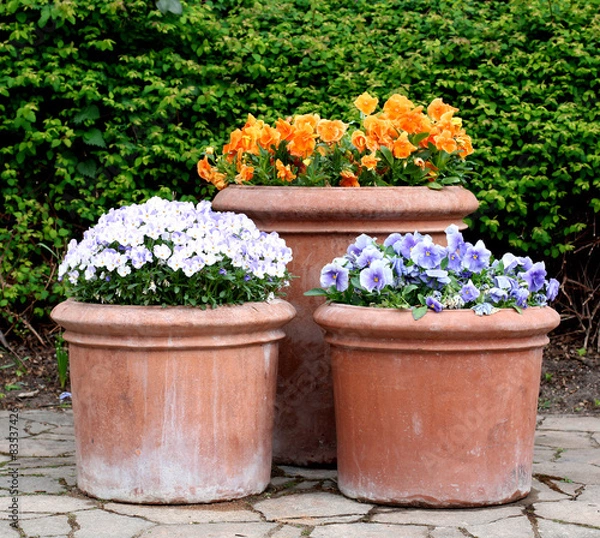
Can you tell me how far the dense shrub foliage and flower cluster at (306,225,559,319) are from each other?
183 cm

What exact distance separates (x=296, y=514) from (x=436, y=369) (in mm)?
620

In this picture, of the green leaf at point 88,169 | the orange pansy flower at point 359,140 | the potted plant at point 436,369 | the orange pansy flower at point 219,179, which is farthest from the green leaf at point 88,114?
the potted plant at point 436,369

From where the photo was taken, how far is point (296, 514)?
10.5ft

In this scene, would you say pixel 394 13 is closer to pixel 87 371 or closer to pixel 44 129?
pixel 44 129

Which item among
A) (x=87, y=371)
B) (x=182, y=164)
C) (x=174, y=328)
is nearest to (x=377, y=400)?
(x=174, y=328)

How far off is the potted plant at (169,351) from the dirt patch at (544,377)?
1.85 metres

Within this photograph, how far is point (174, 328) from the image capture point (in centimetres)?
316

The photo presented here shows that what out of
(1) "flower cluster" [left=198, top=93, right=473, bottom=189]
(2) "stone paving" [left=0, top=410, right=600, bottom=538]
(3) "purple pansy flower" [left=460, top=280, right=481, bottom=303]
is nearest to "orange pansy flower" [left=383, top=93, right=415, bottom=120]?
(1) "flower cluster" [left=198, top=93, right=473, bottom=189]

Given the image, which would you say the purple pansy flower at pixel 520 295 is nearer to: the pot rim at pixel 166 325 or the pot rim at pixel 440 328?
the pot rim at pixel 440 328

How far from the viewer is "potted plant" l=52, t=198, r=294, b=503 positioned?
10.5 ft

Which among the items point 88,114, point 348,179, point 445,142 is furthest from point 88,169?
point 445,142

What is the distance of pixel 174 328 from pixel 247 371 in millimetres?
299

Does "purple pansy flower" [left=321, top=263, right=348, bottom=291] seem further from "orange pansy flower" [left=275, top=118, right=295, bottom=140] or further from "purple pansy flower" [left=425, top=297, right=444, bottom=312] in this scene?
"orange pansy flower" [left=275, top=118, right=295, bottom=140]

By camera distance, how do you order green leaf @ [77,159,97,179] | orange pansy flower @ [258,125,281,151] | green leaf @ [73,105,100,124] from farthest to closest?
green leaf @ [77,159,97,179] → green leaf @ [73,105,100,124] → orange pansy flower @ [258,125,281,151]
